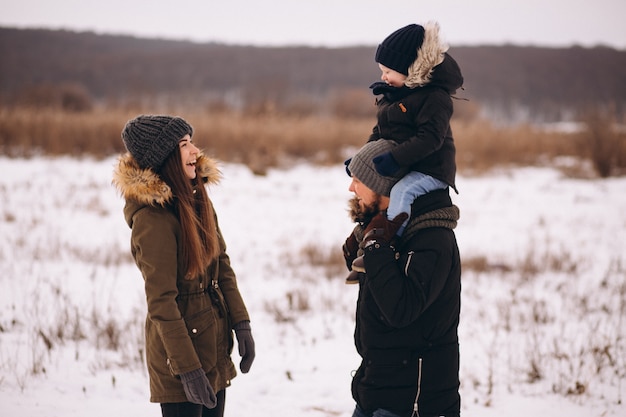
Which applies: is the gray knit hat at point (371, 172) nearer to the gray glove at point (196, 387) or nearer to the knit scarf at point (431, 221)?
the knit scarf at point (431, 221)

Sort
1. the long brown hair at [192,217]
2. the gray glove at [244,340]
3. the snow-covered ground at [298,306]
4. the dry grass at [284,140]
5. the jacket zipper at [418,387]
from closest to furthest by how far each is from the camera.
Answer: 1. the jacket zipper at [418,387]
2. the long brown hair at [192,217]
3. the gray glove at [244,340]
4. the snow-covered ground at [298,306]
5. the dry grass at [284,140]

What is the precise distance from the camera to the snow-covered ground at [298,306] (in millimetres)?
3488

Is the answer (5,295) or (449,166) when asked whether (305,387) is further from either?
(5,295)

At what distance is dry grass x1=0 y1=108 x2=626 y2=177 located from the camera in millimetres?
13391

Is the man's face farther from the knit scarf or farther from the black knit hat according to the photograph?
the black knit hat

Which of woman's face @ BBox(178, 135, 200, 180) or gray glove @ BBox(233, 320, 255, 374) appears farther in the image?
gray glove @ BBox(233, 320, 255, 374)

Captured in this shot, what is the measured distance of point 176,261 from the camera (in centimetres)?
193

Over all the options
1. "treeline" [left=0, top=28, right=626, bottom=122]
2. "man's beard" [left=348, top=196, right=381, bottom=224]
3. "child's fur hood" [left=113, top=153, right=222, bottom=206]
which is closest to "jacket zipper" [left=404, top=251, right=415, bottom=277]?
"man's beard" [left=348, top=196, right=381, bottom=224]

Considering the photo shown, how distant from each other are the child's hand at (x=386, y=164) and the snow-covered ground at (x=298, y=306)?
2231mm

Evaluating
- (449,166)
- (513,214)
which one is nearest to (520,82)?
(513,214)

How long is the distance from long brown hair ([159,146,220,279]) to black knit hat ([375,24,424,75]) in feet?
2.98

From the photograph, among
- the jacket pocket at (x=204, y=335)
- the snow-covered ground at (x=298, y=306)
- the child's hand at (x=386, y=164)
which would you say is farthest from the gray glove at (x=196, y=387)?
the snow-covered ground at (x=298, y=306)

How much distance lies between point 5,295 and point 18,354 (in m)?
1.42

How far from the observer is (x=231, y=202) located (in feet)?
32.7
